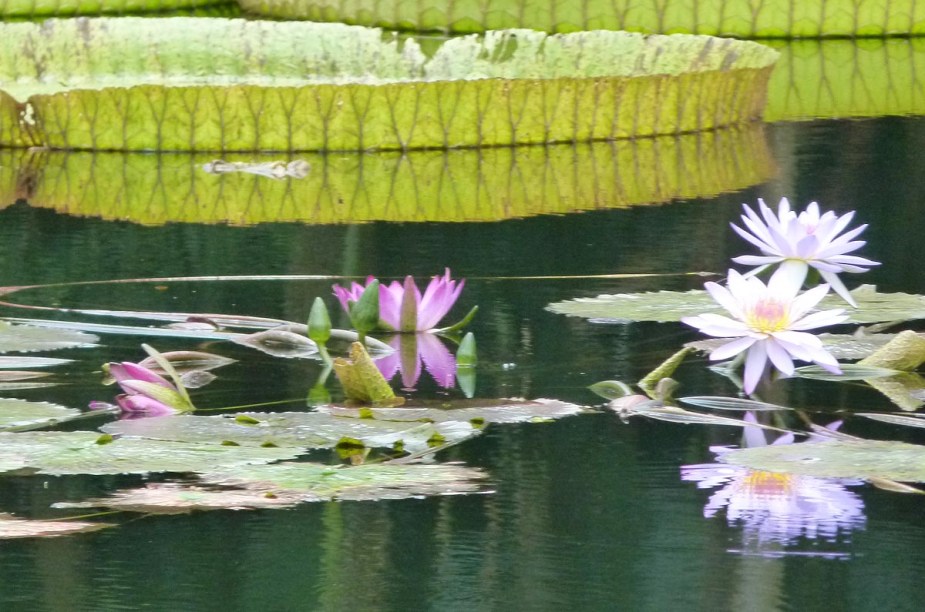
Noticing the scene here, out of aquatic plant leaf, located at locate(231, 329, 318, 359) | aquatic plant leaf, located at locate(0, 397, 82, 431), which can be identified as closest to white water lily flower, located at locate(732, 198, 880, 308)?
aquatic plant leaf, located at locate(231, 329, 318, 359)

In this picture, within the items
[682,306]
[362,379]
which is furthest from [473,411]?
[682,306]

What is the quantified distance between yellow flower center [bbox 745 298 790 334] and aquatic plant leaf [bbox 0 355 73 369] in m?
0.83

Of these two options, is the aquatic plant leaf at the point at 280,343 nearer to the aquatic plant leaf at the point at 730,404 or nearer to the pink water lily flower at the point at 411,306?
the pink water lily flower at the point at 411,306

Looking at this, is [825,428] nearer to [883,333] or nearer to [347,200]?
[883,333]

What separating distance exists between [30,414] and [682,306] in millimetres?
944

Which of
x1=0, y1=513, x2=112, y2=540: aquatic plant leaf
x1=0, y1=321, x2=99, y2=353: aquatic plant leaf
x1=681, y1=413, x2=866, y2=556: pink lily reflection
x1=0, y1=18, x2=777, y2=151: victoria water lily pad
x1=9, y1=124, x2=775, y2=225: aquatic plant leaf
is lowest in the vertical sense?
x1=0, y1=513, x2=112, y2=540: aquatic plant leaf

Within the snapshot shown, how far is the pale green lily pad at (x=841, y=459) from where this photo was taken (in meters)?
1.59

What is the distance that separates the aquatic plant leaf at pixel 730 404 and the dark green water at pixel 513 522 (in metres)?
0.04

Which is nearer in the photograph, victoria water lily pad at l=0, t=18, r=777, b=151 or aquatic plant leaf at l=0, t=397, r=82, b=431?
aquatic plant leaf at l=0, t=397, r=82, b=431

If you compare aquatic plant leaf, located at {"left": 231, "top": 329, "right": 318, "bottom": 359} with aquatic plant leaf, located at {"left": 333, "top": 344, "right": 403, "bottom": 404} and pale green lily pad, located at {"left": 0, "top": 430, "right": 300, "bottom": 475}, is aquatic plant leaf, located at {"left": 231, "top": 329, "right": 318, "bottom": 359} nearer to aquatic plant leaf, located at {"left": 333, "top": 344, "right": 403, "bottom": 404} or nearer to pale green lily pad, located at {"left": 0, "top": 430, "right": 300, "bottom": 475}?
aquatic plant leaf, located at {"left": 333, "top": 344, "right": 403, "bottom": 404}

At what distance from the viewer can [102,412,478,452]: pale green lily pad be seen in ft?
5.55

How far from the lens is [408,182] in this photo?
159 inches

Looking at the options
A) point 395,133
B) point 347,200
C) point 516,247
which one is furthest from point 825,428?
point 395,133

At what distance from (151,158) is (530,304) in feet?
7.23
